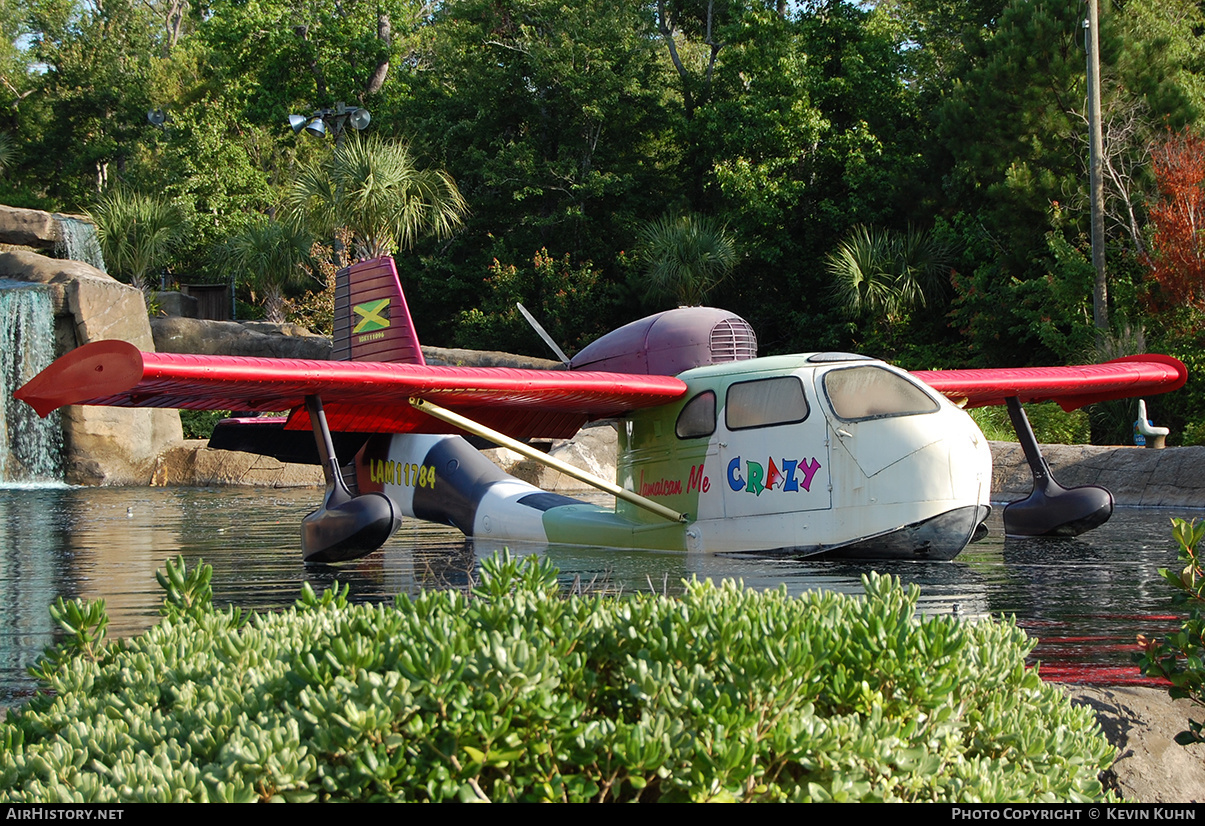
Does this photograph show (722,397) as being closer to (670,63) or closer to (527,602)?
(527,602)

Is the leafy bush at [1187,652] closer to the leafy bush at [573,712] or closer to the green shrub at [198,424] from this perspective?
the leafy bush at [573,712]

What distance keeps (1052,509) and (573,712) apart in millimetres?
10754

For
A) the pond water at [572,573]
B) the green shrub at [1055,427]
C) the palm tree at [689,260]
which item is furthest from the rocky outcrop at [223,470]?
the green shrub at [1055,427]

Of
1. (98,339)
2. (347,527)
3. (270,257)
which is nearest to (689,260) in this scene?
(270,257)

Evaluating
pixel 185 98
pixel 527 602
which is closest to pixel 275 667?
pixel 527 602

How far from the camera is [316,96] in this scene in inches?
1626

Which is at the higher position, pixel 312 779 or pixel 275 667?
pixel 275 667

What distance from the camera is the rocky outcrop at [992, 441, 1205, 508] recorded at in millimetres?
15711

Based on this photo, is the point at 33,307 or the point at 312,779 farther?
the point at 33,307

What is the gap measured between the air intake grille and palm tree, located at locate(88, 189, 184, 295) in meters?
27.9

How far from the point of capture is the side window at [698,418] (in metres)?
11.2

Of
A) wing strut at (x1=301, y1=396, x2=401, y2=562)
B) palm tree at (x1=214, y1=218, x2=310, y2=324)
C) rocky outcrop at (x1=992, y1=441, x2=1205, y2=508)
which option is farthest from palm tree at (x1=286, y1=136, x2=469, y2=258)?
wing strut at (x1=301, y1=396, x2=401, y2=562)

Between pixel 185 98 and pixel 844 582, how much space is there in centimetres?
4533

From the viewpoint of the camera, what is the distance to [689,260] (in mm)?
30531
